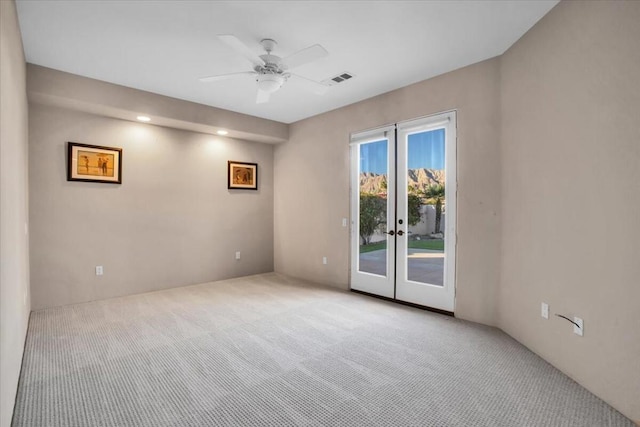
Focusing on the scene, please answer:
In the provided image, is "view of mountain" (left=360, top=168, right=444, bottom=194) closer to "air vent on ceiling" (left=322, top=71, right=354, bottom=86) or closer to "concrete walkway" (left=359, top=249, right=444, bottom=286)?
"concrete walkway" (left=359, top=249, right=444, bottom=286)

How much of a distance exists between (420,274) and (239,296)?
2488 mm

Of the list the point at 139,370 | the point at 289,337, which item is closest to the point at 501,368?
the point at 289,337

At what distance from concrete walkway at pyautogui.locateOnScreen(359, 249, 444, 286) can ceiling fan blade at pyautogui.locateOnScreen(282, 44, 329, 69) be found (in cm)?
255

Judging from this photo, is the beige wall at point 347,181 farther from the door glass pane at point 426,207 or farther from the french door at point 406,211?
the door glass pane at point 426,207

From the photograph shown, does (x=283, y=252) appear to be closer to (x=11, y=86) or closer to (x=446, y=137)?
(x=446, y=137)

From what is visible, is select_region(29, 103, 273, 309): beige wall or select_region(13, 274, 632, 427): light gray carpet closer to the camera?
select_region(13, 274, 632, 427): light gray carpet

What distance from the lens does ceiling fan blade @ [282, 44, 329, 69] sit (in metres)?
2.50

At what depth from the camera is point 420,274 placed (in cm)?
403

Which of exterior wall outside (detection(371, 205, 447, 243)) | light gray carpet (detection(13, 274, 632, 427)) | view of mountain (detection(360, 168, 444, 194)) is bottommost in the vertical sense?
light gray carpet (detection(13, 274, 632, 427))

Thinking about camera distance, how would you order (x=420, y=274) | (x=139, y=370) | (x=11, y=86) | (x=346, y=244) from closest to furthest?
(x=11, y=86) < (x=139, y=370) < (x=420, y=274) < (x=346, y=244)

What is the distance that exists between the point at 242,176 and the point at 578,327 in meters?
4.97

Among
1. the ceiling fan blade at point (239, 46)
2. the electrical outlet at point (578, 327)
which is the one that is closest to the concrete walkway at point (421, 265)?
the electrical outlet at point (578, 327)

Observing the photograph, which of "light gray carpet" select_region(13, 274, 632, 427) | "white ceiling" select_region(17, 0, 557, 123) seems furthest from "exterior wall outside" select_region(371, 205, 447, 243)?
"white ceiling" select_region(17, 0, 557, 123)

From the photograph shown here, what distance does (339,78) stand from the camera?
3.80 metres
